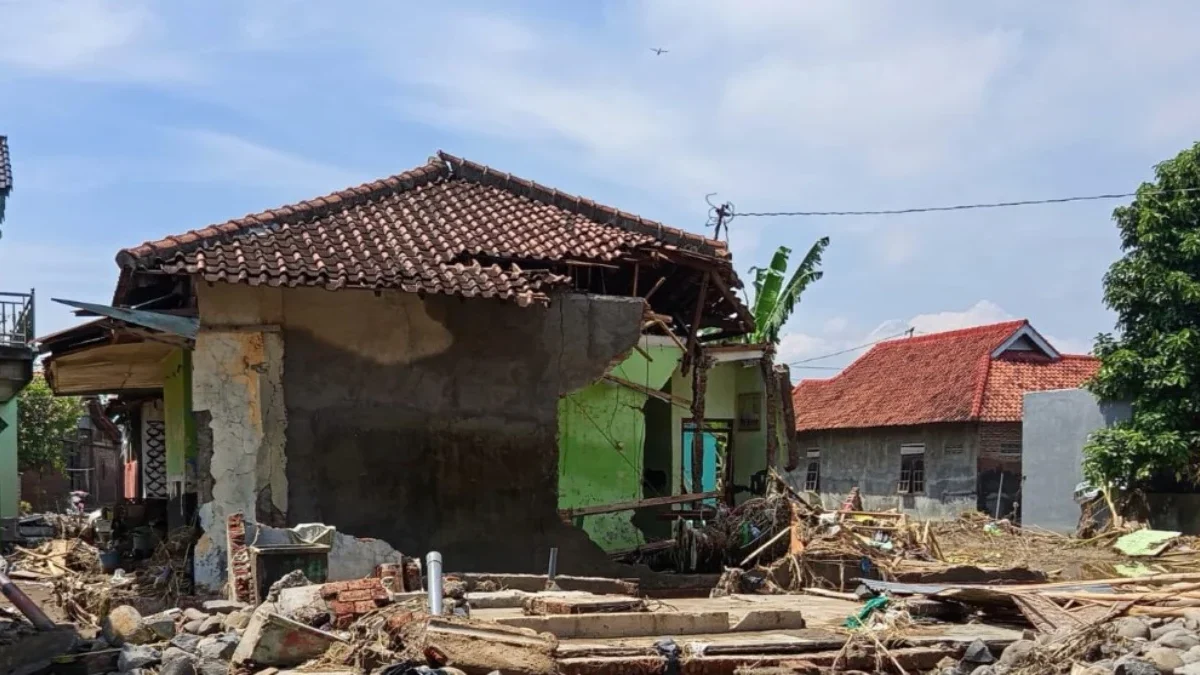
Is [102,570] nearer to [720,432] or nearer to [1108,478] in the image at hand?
[720,432]

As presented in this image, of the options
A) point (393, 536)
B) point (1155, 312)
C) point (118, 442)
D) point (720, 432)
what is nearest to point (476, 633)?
point (393, 536)

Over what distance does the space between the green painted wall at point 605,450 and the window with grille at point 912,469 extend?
1587cm

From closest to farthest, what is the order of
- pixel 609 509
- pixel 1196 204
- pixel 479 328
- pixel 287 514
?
pixel 287 514 → pixel 479 328 → pixel 609 509 → pixel 1196 204

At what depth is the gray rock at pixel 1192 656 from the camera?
28.6 ft

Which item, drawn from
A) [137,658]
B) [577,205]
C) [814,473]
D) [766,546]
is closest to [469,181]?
[577,205]

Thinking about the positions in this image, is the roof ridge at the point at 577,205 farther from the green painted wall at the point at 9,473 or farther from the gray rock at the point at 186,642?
the green painted wall at the point at 9,473

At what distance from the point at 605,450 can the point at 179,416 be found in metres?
6.24

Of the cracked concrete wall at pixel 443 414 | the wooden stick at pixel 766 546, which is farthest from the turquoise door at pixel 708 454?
the cracked concrete wall at pixel 443 414

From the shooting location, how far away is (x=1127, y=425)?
72.7 feet

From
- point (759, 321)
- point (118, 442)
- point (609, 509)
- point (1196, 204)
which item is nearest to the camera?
point (609, 509)

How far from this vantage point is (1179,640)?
9211mm

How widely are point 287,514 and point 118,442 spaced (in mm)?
23070

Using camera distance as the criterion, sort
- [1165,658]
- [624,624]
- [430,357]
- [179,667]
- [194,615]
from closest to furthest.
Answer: [179,667], [1165,658], [624,624], [194,615], [430,357]

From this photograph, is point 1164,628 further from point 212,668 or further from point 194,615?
point 194,615
